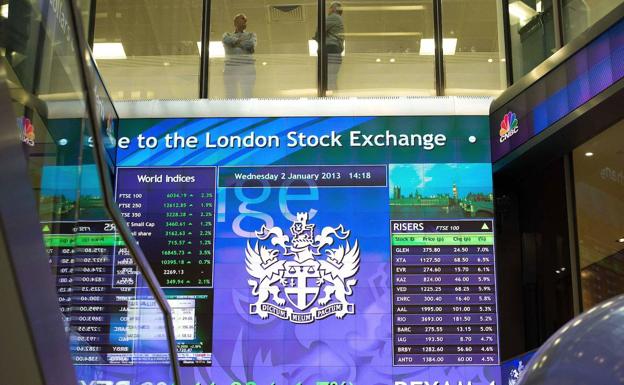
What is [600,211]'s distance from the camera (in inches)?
360

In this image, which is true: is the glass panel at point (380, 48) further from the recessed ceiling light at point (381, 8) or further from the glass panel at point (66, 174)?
Answer: the glass panel at point (66, 174)

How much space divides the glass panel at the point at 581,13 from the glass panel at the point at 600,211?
103cm

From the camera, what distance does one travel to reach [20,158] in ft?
7.67

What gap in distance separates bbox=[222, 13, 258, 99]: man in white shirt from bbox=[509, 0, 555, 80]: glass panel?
10.1 feet

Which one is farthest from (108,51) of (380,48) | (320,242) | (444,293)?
(444,293)

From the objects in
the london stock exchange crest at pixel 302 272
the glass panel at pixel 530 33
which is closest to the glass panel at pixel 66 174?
the london stock exchange crest at pixel 302 272

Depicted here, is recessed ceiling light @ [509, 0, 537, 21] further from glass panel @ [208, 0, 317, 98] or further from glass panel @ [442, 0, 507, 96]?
glass panel @ [208, 0, 317, 98]

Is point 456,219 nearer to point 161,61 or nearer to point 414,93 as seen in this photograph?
point 414,93

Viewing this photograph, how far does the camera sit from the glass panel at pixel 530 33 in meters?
9.29

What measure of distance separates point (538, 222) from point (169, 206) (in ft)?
13.3

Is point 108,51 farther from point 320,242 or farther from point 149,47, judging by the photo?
point 320,242

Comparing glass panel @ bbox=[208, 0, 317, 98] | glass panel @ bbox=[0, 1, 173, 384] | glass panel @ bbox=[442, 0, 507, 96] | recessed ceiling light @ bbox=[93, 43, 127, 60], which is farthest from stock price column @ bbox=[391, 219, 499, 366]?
glass panel @ bbox=[0, 1, 173, 384]

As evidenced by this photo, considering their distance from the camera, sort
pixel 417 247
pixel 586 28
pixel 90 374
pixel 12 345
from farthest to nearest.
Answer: pixel 417 247 < pixel 586 28 < pixel 90 374 < pixel 12 345

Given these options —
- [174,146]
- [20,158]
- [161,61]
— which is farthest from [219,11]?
[20,158]
